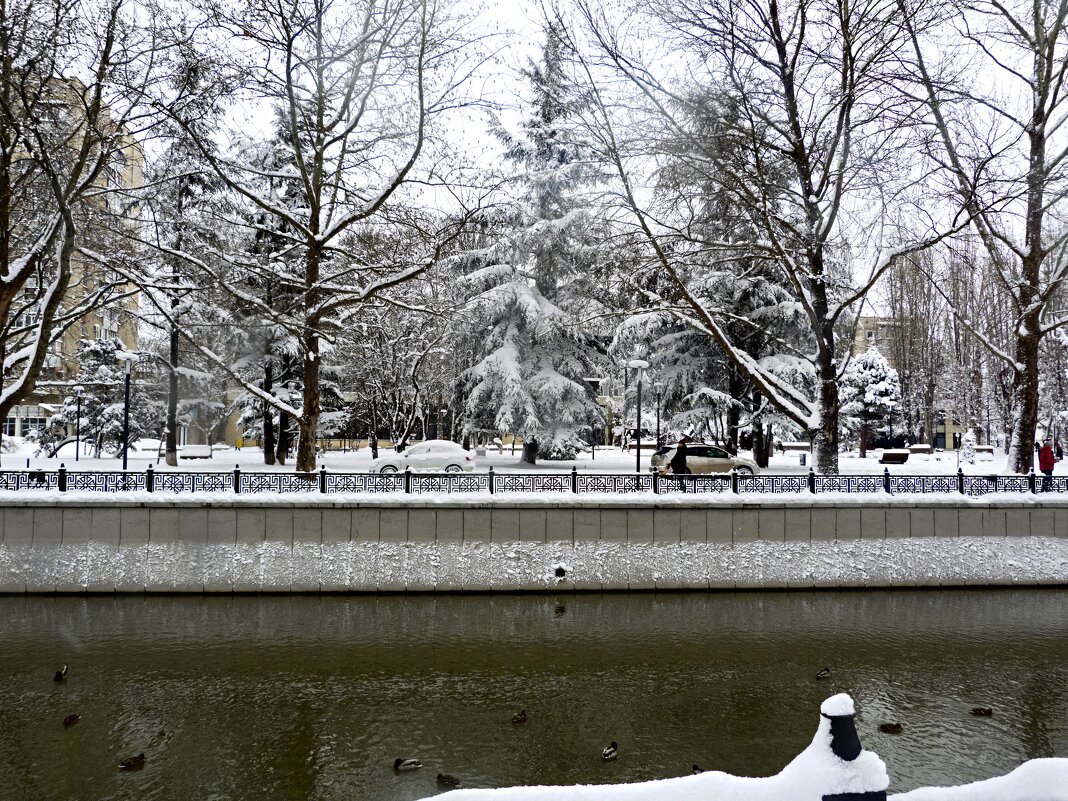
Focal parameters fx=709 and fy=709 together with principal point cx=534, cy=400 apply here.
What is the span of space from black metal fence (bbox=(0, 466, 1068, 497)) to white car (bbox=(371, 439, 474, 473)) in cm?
618

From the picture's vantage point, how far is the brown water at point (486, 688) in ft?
24.2

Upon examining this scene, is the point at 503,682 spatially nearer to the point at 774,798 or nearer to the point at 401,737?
the point at 401,737

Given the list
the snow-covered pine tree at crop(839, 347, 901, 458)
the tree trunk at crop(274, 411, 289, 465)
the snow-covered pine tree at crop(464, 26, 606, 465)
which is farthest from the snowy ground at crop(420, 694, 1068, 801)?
the snow-covered pine tree at crop(839, 347, 901, 458)

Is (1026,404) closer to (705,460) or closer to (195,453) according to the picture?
(705,460)

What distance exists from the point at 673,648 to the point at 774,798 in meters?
8.43

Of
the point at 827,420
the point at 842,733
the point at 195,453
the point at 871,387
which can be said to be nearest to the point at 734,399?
the point at 827,420

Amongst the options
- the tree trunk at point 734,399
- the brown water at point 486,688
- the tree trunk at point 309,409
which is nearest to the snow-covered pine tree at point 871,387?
the tree trunk at point 734,399

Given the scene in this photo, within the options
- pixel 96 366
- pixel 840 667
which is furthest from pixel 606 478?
pixel 96 366

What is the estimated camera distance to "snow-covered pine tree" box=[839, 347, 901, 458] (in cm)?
4784

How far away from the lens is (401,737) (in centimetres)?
812

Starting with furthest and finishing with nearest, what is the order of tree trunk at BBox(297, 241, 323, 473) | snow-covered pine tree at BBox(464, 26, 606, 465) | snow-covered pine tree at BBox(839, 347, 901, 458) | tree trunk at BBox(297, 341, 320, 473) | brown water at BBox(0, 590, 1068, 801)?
snow-covered pine tree at BBox(839, 347, 901, 458)
snow-covered pine tree at BBox(464, 26, 606, 465)
tree trunk at BBox(297, 341, 320, 473)
tree trunk at BBox(297, 241, 323, 473)
brown water at BBox(0, 590, 1068, 801)

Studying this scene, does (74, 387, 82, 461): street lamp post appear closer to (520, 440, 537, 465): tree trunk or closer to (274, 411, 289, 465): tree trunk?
(274, 411, 289, 465): tree trunk

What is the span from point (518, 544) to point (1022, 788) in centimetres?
1219

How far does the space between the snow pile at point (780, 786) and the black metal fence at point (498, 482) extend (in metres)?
11.9
